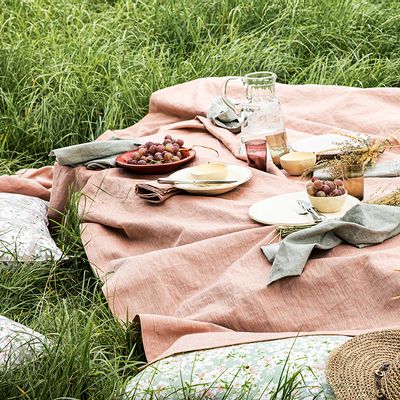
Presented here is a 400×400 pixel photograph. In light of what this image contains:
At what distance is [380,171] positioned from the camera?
155 inches

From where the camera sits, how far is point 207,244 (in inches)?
134

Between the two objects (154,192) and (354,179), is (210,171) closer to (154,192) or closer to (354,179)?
(154,192)

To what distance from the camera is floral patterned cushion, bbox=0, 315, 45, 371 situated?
275cm

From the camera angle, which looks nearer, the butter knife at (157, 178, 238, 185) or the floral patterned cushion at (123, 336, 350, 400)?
the floral patterned cushion at (123, 336, 350, 400)

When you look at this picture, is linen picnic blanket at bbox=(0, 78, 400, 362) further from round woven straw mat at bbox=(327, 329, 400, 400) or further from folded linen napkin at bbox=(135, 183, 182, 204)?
round woven straw mat at bbox=(327, 329, 400, 400)

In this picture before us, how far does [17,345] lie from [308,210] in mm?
1201

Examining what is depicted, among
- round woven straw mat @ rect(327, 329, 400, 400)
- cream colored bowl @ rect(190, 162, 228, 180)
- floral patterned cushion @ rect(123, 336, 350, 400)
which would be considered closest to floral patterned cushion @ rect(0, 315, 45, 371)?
floral patterned cushion @ rect(123, 336, 350, 400)

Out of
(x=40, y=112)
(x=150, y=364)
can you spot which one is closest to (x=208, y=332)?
(x=150, y=364)

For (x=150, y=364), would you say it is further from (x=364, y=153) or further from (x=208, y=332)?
(x=364, y=153)

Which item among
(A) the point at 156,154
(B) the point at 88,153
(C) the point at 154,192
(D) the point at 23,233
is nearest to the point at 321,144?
(A) the point at 156,154

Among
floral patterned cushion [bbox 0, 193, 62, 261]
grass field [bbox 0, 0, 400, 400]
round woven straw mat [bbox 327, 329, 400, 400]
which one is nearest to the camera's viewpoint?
round woven straw mat [bbox 327, 329, 400, 400]

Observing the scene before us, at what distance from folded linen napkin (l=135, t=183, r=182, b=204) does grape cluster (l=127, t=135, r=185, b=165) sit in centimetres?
26

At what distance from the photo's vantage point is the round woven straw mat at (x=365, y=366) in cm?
224

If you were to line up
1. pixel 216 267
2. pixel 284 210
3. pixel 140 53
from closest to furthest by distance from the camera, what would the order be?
pixel 216 267 < pixel 284 210 < pixel 140 53
